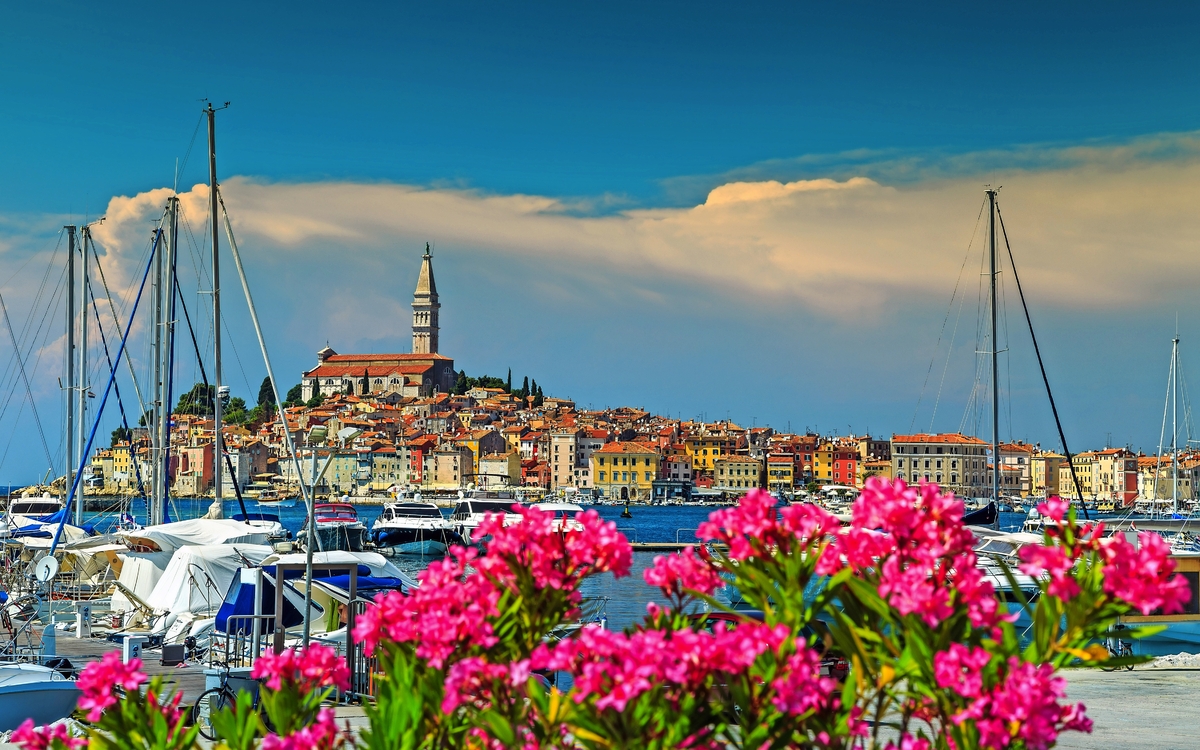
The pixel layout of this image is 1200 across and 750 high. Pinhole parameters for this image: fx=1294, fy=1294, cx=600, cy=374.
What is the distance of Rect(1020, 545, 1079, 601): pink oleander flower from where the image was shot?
242 cm

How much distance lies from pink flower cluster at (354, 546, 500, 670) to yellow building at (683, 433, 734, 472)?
11774 cm

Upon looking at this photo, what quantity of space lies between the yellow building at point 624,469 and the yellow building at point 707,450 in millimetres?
6412

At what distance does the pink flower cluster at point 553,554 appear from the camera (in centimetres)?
279

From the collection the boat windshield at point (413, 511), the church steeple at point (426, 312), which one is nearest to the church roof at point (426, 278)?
the church steeple at point (426, 312)

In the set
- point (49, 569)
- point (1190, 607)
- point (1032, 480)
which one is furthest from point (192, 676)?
point (1032, 480)

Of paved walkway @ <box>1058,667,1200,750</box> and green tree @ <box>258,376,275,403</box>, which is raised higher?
green tree @ <box>258,376,275,403</box>

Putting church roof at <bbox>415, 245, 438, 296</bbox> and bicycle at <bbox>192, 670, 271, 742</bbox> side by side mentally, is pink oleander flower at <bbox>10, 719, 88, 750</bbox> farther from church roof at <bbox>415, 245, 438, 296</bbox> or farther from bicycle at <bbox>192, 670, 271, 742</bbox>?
church roof at <bbox>415, 245, 438, 296</bbox>

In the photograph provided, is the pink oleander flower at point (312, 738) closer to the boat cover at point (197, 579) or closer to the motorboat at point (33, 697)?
the motorboat at point (33, 697)

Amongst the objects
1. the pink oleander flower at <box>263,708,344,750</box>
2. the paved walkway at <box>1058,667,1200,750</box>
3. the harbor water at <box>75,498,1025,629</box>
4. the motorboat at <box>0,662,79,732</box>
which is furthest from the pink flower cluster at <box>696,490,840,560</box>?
the motorboat at <box>0,662,79,732</box>

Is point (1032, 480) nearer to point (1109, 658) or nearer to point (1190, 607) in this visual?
point (1190, 607)

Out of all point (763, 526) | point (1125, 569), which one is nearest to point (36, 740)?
point (763, 526)

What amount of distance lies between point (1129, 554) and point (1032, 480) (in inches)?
4971

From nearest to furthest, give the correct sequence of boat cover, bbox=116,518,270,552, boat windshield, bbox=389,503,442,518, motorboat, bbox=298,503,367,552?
1. boat cover, bbox=116,518,270,552
2. motorboat, bbox=298,503,367,552
3. boat windshield, bbox=389,503,442,518

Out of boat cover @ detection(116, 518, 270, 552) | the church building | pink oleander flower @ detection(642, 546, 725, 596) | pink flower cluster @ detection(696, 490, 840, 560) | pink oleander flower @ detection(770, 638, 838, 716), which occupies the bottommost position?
boat cover @ detection(116, 518, 270, 552)
